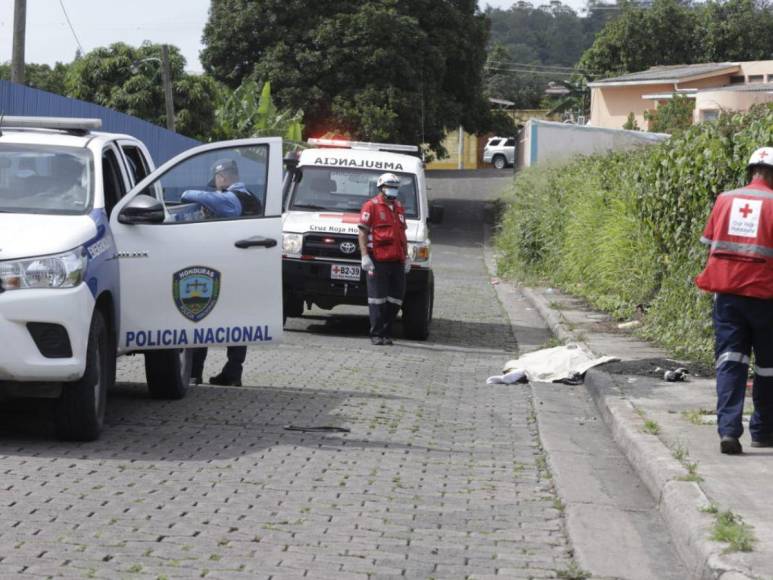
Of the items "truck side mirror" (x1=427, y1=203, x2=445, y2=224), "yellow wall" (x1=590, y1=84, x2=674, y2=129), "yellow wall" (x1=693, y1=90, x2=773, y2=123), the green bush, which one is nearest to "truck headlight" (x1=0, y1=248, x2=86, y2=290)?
the green bush

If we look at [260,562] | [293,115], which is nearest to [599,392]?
[260,562]

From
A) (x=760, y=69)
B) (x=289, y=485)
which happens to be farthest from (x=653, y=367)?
(x=760, y=69)

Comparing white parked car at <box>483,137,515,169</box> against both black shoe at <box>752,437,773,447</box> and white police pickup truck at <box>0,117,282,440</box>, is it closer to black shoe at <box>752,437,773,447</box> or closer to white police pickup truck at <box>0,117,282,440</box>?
white police pickup truck at <box>0,117,282,440</box>

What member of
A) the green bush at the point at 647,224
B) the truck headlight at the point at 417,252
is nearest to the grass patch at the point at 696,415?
the green bush at the point at 647,224

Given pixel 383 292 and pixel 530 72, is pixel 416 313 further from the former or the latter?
pixel 530 72

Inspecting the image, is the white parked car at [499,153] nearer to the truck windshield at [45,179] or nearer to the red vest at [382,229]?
the red vest at [382,229]

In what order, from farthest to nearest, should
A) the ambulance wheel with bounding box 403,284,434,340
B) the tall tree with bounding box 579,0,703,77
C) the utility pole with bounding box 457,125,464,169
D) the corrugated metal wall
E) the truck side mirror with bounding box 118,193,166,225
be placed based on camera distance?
the utility pole with bounding box 457,125,464,169 → the tall tree with bounding box 579,0,703,77 → the corrugated metal wall → the ambulance wheel with bounding box 403,284,434,340 → the truck side mirror with bounding box 118,193,166,225

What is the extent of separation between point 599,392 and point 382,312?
14.9ft

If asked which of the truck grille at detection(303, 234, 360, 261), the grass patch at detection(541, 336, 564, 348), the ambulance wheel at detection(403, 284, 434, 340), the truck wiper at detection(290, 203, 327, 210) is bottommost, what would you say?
the grass patch at detection(541, 336, 564, 348)

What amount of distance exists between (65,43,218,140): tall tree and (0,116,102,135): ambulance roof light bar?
35.5 metres

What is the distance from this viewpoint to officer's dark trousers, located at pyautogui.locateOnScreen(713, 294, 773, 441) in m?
7.76

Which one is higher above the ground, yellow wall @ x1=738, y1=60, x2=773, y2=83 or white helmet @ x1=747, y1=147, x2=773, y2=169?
yellow wall @ x1=738, y1=60, x2=773, y2=83

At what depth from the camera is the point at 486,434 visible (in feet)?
30.3

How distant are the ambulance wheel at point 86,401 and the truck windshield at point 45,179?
2.89ft
